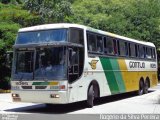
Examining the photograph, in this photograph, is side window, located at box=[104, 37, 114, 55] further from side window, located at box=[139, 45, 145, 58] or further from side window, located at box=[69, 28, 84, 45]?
side window, located at box=[139, 45, 145, 58]

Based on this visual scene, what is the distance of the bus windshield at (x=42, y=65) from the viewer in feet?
45.2

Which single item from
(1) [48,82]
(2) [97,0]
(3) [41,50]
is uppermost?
(2) [97,0]

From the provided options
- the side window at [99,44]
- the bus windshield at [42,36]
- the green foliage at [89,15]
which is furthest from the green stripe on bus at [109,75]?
the green foliage at [89,15]

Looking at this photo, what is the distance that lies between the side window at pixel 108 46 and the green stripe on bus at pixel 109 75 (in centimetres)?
44

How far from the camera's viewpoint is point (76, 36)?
585 inches

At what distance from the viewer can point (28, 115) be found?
13391 mm

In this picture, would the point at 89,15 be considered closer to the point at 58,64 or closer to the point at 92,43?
the point at 92,43

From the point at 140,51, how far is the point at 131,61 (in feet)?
7.47

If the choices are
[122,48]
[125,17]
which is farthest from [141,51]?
[125,17]

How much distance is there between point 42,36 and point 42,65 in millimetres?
1185

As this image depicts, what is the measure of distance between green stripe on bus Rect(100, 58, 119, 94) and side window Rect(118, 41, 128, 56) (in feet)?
5.58

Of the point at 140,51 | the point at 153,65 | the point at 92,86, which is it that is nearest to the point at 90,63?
the point at 92,86

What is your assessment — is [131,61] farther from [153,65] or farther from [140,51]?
[153,65]

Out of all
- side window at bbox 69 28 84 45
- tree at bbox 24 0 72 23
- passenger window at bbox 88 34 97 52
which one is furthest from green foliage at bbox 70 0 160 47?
side window at bbox 69 28 84 45
